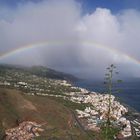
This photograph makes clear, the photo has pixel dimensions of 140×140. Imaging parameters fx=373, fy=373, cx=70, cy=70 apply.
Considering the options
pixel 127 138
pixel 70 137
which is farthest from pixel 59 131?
pixel 127 138

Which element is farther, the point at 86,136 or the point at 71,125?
the point at 71,125

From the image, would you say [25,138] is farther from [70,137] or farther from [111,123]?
[111,123]

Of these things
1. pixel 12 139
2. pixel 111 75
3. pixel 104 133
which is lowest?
pixel 12 139

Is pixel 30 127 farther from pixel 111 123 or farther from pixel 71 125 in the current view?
pixel 111 123

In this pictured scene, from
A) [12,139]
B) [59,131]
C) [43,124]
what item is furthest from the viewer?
[43,124]

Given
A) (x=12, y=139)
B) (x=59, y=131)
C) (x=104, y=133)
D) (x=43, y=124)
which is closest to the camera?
(x=104, y=133)

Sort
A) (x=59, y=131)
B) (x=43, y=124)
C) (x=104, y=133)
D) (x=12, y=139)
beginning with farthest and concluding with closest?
(x=43, y=124) → (x=59, y=131) → (x=12, y=139) → (x=104, y=133)

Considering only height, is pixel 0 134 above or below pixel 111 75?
below

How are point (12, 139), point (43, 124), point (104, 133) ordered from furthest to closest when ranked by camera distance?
point (43, 124), point (12, 139), point (104, 133)

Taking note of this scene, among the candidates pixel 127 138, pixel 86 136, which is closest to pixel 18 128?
pixel 86 136
